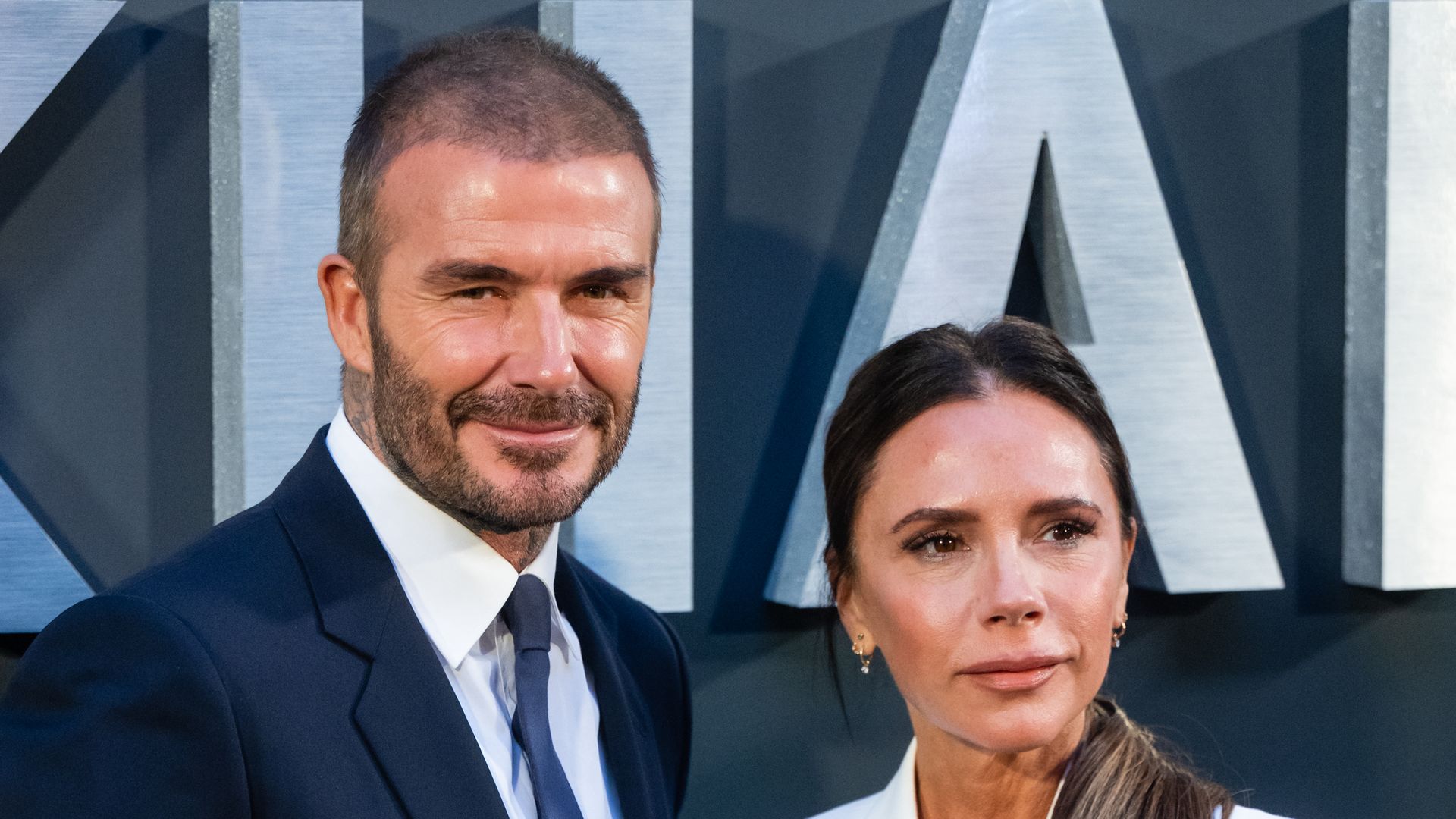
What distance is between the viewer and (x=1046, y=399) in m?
1.80

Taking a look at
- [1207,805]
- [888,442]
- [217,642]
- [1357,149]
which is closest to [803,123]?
[888,442]

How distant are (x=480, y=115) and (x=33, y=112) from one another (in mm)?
1032

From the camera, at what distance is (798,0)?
239 cm

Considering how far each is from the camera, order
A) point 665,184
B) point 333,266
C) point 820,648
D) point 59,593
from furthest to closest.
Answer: point 820,648
point 665,184
point 59,593
point 333,266

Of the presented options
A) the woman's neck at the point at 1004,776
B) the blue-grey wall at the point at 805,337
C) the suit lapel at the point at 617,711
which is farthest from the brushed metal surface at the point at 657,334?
the woman's neck at the point at 1004,776

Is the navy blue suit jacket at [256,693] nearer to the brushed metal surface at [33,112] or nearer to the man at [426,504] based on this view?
the man at [426,504]

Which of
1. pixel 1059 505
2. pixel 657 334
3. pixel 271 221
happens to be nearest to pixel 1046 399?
pixel 1059 505

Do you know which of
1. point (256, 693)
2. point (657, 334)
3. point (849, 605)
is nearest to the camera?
point (256, 693)

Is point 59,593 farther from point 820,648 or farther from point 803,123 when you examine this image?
point 803,123

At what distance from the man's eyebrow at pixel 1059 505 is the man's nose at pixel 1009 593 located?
2.3 inches

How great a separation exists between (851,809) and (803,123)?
114 centimetres

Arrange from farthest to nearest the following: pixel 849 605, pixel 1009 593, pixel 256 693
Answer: pixel 849 605
pixel 1009 593
pixel 256 693

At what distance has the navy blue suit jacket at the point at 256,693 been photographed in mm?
1205

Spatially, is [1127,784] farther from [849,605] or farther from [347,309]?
[347,309]
